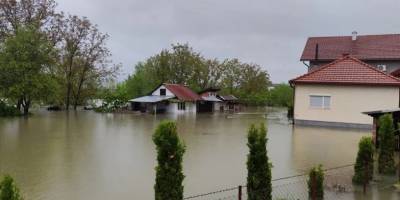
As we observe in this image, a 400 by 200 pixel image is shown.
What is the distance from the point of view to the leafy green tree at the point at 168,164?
274 inches

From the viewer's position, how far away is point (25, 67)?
36688 millimetres

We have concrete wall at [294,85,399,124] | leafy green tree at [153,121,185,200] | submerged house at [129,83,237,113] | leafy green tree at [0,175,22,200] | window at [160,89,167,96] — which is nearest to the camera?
leafy green tree at [0,175,22,200]

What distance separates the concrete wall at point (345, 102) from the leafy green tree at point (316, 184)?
19.6 metres

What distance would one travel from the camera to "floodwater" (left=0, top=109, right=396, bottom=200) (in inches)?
418

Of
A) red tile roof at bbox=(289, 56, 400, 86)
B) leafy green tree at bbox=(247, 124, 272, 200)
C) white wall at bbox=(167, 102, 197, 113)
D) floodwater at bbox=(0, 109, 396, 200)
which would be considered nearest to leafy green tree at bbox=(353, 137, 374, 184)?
floodwater at bbox=(0, 109, 396, 200)

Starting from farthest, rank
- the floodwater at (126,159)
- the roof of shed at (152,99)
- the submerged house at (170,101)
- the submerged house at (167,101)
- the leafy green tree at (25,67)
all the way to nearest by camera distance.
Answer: the submerged house at (170,101)
the submerged house at (167,101)
the roof of shed at (152,99)
the leafy green tree at (25,67)
the floodwater at (126,159)

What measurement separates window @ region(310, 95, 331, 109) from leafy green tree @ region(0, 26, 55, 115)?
21.7 meters

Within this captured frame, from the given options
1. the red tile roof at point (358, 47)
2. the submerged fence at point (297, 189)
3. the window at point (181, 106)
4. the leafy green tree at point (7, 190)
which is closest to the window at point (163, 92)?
the window at point (181, 106)

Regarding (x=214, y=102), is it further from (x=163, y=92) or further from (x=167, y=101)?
(x=167, y=101)

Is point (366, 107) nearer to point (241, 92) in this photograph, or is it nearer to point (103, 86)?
point (103, 86)

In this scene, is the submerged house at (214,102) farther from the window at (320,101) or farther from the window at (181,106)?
the window at (320,101)

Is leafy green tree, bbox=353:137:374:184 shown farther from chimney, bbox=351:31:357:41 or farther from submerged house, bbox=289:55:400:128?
chimney, bbox=351:31:357:41

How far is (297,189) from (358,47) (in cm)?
3299

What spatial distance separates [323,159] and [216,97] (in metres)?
41.7
